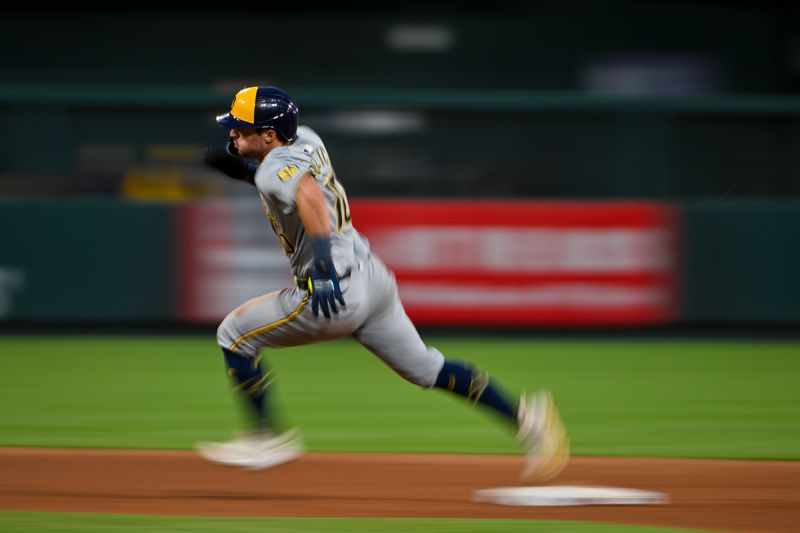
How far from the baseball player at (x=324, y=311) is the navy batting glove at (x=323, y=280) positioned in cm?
2

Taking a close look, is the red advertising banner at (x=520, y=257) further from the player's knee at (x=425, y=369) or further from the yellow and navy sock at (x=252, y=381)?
the player's knee at (x=425, y=369)

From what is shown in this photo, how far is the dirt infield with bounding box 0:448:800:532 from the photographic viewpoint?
4586mm

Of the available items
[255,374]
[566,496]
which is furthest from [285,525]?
[566,496]

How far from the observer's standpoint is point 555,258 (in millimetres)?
10359

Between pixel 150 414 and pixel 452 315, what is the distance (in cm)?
378

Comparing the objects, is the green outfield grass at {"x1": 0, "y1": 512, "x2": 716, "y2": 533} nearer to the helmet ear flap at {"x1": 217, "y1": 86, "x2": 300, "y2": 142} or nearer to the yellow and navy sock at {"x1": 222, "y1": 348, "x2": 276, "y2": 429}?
the yellow and navy sock at {"x1": 222, "y1": 348, "x2": 276, "y2": 429}

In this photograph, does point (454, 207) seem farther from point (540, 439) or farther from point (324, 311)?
point (324, 311)

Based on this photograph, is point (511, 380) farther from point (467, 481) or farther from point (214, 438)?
point (467, 481)

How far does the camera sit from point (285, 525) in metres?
4.33

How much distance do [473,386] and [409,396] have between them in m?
2.98

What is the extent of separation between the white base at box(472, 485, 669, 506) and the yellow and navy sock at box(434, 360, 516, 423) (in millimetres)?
310

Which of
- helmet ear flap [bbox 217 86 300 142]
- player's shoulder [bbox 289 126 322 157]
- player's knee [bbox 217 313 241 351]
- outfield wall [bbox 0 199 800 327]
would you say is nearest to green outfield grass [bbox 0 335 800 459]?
outfield wall [bbox 0 199 800 327]

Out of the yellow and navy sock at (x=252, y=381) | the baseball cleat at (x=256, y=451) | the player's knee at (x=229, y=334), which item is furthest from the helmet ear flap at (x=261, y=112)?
the baseball cleat at (x=256, y=451)

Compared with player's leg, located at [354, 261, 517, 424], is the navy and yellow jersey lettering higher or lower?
higher
